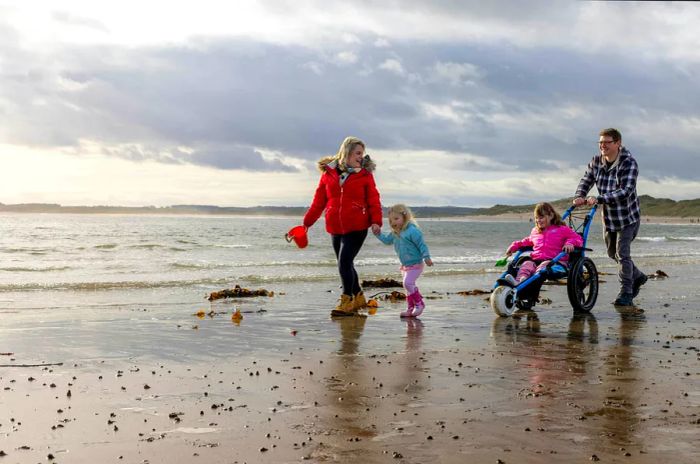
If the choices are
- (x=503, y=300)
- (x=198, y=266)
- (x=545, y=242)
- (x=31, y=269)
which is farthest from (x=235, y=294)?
(x=31, y=269)

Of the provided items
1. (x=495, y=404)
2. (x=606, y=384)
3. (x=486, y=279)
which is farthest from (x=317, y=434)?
(x=486, y=279)

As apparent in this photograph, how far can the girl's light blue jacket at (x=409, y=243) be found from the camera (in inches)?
347

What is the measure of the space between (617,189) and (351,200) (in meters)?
3.75

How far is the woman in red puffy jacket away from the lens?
873cm

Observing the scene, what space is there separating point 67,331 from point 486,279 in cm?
1027

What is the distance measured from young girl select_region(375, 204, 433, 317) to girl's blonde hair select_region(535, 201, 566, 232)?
1.71 meters

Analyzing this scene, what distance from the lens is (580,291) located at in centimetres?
952

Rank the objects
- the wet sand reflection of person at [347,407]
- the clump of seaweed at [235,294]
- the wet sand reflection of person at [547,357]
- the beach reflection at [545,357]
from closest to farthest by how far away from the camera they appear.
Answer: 1. the wet sand reflection of person at [347,407]
2. the wet sand reflection of person at [547,357]
3. the beach reflection at [545,357]
4. the clump of seaweed at [235,294]

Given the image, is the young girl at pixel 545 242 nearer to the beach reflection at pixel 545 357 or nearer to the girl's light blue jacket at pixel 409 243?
the beach reflection at pixel 545 357

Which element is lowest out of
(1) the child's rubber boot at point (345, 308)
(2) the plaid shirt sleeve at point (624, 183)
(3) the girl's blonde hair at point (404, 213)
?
(1) the child's rubber boot at point (345, 308)

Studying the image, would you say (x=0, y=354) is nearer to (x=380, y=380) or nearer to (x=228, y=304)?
(x=380, y=380)

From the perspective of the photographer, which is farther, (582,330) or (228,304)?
(228,304)

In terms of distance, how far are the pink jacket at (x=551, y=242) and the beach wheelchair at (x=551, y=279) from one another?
0.12 meters

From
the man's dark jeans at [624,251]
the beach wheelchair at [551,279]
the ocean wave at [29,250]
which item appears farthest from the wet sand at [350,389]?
the ocean wave at [29,250]
